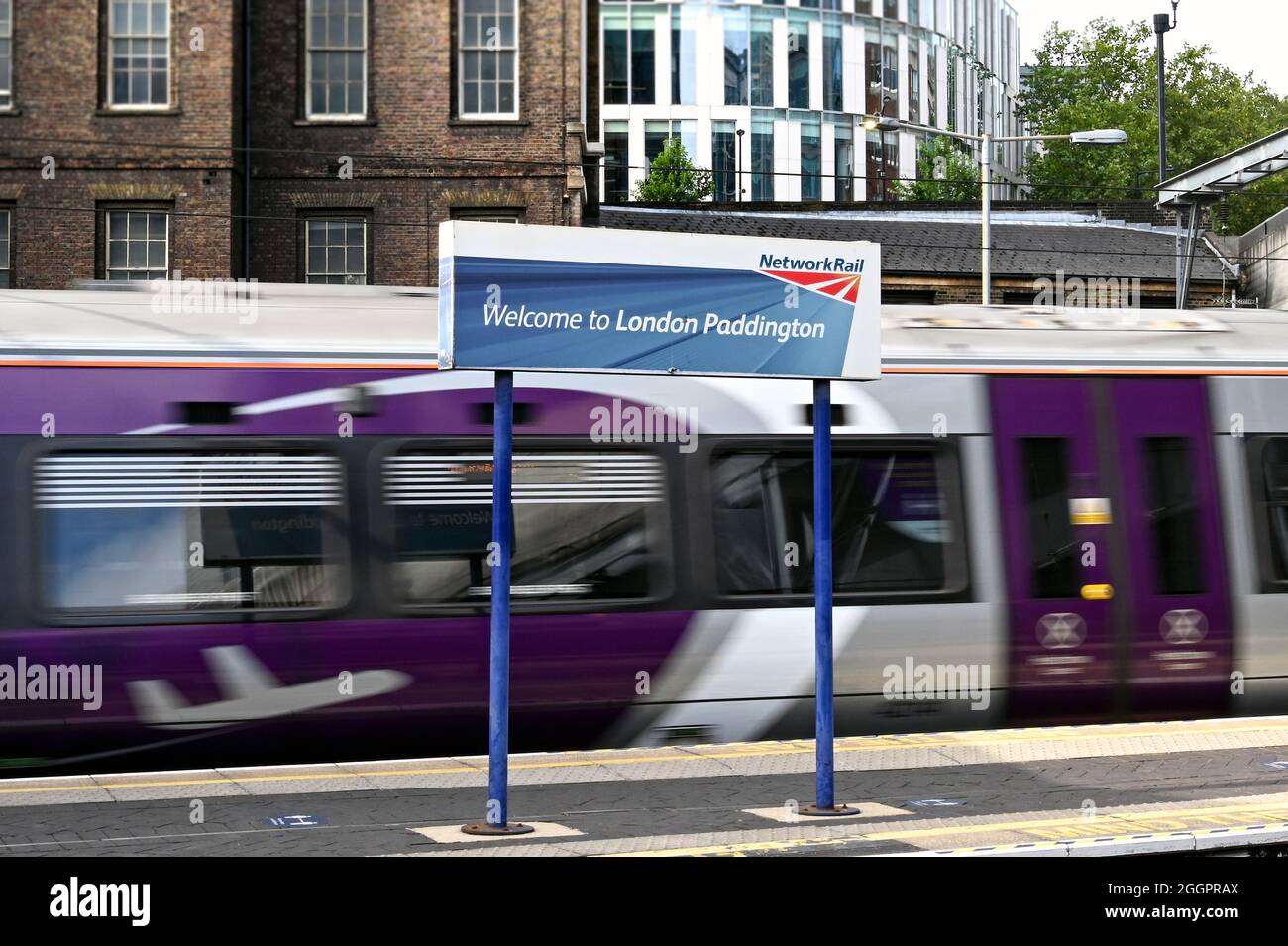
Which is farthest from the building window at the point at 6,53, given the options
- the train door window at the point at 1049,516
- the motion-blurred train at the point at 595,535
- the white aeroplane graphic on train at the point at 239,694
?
the train door window at the point at 1049,516

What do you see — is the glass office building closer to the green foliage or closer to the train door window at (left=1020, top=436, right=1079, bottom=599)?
the green foliage

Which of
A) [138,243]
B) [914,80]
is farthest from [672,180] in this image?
[138,243]

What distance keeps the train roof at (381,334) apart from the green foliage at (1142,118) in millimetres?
55640

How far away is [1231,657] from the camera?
12.8 m

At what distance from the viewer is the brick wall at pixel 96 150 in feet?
97.6

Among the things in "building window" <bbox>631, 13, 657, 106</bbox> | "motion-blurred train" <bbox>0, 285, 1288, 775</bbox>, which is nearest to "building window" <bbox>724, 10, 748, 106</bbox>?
"building window" <bbox>631, 13, 657, 106</bbox>

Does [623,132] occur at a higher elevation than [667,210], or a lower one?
higher

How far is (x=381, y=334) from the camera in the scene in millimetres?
11336

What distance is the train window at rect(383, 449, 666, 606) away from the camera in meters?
11.2

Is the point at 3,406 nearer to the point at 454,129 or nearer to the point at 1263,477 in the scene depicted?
the point at 1263,477

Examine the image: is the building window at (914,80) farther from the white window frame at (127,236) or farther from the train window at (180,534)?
the train window at (180,534)

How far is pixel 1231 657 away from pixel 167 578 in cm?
755

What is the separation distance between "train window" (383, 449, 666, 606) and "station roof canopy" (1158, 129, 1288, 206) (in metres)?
23.9
